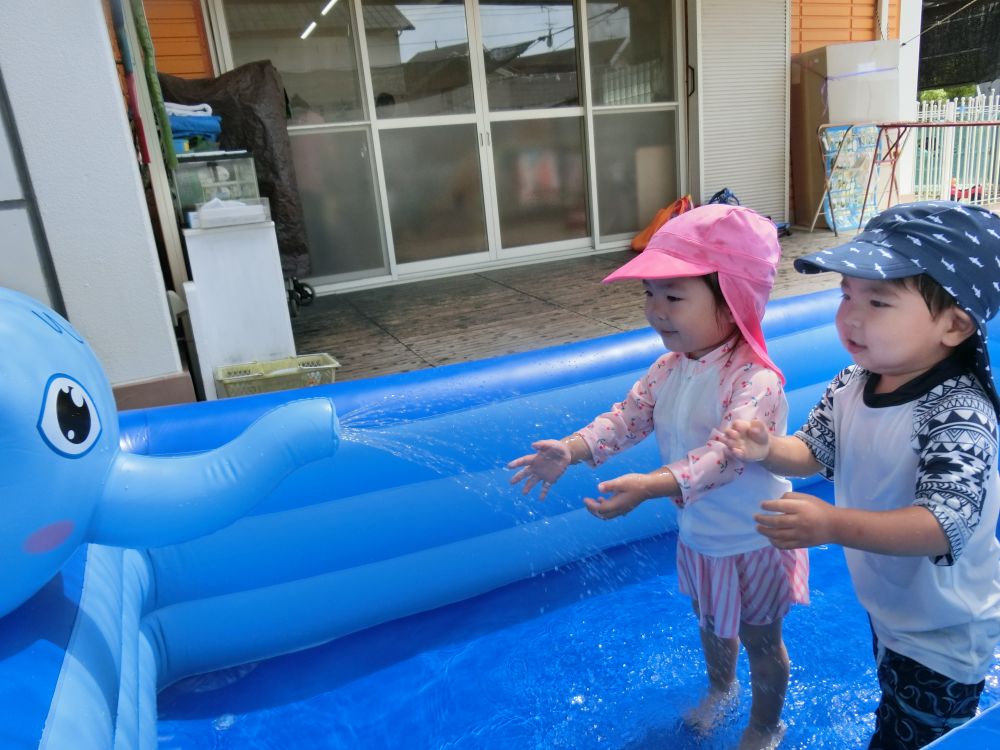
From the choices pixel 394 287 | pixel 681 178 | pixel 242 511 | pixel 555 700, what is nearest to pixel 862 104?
pixel 681 178

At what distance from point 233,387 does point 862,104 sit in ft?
21.1

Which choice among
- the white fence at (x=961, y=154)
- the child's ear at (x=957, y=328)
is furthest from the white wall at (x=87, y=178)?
the white fence at (x=961, y=154)

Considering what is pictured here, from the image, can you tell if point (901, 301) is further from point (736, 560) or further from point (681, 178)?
point (681, 178)

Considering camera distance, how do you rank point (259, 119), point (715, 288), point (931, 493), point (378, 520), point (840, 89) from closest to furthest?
point (931, 493) < point (715, 288) < point (378, 520) < point (259, 119) < point (840, 89)

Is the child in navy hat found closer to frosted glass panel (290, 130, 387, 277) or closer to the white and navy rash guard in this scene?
the white and navy rash guard

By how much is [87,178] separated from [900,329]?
9.43 ft

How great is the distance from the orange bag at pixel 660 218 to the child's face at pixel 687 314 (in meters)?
5.27

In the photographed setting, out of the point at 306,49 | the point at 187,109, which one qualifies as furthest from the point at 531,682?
the point at 306,49

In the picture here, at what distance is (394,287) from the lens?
6125mm

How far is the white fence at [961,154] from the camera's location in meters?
8.90

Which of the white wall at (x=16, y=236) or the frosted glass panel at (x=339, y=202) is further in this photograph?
the frosted glass panel at (x=339, y=202)

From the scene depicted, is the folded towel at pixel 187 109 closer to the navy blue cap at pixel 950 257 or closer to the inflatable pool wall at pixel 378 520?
the inflatable pool wall at pixel 378 520

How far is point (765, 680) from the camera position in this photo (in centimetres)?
164

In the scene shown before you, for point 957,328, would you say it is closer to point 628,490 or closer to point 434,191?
point 628,490
